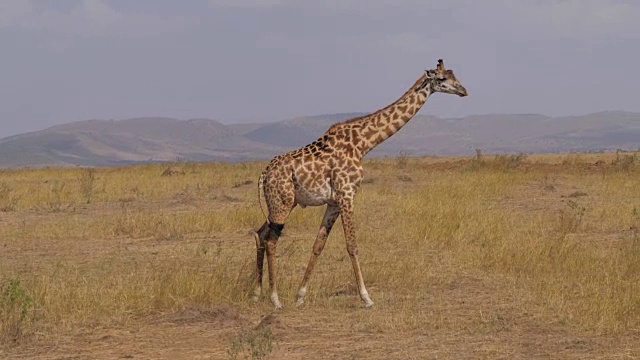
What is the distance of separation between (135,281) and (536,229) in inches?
279

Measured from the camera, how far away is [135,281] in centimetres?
1005

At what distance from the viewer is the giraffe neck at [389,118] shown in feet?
33.2

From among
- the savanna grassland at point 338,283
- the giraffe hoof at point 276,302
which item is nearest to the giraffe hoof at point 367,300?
the savanna grassland at point 338,283

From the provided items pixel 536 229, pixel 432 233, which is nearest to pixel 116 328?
pixel 432 233

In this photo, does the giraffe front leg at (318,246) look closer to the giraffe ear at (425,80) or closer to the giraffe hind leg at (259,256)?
A: the giraffe hind leg at (259,256)

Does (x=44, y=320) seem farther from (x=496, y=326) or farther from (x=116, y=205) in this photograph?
(x=116, y=205)

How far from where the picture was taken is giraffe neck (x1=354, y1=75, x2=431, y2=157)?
33.2 feet

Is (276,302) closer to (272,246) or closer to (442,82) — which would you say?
(272,246)

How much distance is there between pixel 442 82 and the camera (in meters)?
10.4

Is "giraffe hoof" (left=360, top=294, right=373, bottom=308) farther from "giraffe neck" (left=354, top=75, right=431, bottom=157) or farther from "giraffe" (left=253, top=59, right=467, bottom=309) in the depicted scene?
"giraffe neck" (left=354, top=75, right=431, bottom=157)

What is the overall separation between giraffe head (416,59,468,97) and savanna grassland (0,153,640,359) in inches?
86.6

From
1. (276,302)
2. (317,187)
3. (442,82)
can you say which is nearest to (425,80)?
(442,82)

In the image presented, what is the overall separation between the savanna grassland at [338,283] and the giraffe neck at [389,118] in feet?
5.56

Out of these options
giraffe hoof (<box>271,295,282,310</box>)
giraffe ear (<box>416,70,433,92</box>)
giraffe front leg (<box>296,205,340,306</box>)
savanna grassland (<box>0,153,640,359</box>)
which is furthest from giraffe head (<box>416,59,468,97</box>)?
giraffe hoof (<box>271,295,282,310</box>)
